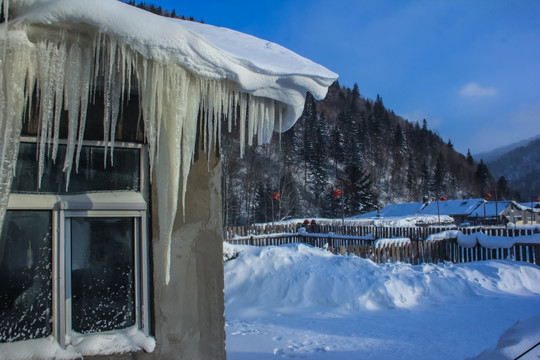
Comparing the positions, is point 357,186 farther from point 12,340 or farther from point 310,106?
point 12,340

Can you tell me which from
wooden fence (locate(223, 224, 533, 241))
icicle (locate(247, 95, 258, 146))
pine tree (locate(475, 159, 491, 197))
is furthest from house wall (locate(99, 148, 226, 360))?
pine tree (locate(475, 159, 491, 197))

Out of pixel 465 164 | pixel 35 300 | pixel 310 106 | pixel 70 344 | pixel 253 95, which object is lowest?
pixel 70 344

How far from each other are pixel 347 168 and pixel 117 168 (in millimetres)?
61400

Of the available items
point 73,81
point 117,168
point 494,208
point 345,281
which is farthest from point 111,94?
point 494,208

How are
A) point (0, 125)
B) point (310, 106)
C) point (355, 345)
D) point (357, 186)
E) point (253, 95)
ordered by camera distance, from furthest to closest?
point (310, 106), point (357, 186), point (355, 345), point (253, 95), point (0, 125)

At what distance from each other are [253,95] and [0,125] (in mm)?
1532

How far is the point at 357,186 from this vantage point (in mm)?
53781

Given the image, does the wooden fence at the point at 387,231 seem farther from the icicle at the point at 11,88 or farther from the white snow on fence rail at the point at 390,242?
the icicle at the point at 11,88

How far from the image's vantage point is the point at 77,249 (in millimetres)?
2801

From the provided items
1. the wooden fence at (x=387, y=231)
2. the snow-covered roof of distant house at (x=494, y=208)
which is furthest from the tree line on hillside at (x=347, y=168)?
the wooden fence at (x=387, y=231)

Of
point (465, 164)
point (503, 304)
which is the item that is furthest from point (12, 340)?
point (465, 164)

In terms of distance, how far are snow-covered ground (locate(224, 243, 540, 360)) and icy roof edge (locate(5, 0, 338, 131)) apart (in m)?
3.10

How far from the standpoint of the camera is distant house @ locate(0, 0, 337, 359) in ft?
6.39

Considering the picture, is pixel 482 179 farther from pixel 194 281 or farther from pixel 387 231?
pixel 194 281
